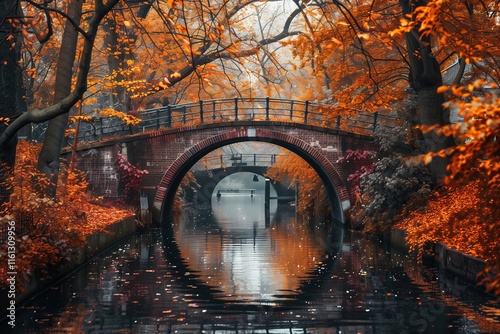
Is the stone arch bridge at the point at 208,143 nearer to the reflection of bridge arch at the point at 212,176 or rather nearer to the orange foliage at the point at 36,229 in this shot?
the orange foliage at the point at 36,229

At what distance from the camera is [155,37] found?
1294 inches

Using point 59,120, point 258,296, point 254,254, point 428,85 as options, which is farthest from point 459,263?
point 59,120

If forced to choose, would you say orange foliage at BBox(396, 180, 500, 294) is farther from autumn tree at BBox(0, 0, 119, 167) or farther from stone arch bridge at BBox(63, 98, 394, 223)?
stone arch bridge at BBox(63, 98, 394, 223)

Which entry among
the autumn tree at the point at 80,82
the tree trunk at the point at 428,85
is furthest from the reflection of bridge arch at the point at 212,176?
the autumn tree at the point at 80,82

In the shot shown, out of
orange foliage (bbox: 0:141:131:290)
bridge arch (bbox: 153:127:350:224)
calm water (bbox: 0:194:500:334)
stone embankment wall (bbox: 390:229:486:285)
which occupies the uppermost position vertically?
bridge arch (bbox: 153:127:350:224)

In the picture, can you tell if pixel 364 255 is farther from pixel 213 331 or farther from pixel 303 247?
pixel 213 331

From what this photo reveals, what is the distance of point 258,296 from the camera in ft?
40.7

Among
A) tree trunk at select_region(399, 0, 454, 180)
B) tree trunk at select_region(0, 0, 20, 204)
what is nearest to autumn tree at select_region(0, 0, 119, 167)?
tree trunk at select_region(0, 0, 20, 204)

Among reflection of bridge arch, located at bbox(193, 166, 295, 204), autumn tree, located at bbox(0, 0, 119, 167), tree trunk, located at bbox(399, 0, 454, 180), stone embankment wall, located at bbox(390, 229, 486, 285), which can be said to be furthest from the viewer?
reflection of bridge arch, located at bbox(193, 166, 295, 204)

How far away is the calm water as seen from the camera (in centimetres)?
999

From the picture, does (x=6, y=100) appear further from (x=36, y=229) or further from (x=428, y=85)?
(x=428, y=85)

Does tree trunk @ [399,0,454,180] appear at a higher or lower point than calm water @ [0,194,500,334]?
higher

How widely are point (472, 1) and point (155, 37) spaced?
1618cm

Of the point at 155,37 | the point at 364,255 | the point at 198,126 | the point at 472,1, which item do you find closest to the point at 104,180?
the point at 198,126
